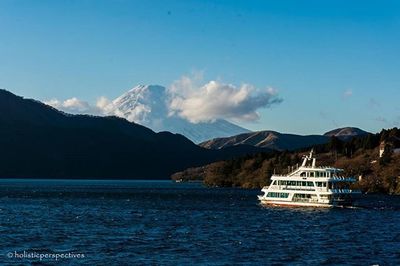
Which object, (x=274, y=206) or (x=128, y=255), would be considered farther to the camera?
(x=274, y=206)

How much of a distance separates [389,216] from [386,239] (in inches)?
1370

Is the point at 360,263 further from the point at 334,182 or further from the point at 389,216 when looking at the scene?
the point at 334,182

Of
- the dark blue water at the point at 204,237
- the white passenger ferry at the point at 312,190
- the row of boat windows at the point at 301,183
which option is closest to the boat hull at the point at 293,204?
the white passenger ferry at the point at 312,190

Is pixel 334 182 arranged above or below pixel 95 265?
above

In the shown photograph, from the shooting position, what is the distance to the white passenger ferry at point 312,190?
132250mm

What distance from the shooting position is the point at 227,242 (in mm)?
72875

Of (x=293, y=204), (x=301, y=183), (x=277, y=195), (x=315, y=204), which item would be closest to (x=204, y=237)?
(x=315, y=204)

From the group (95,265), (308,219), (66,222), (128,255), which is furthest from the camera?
(308,219)

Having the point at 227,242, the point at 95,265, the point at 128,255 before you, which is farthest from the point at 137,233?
the point at 95,265

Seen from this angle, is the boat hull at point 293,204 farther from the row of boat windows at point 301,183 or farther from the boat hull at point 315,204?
the row of boat windows at point 301,183

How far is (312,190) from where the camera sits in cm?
13438

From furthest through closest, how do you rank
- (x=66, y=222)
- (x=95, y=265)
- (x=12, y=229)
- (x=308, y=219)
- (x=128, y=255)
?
(x=308, y=219) → (x=66, y=222) → (x=12, y=229) → (x=128, y=255) → (x=95, y=265)

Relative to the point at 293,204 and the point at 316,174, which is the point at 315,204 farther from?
the point at 316,174

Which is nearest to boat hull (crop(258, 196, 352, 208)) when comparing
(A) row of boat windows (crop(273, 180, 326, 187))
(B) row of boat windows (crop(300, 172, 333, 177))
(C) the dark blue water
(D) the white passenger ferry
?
(D) the white passenger ferry
